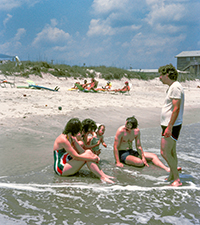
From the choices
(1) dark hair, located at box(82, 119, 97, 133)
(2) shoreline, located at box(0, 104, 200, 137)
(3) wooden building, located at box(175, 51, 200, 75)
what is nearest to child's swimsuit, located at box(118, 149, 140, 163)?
(1) dark hair, located at box(82, 119, 97, 133)

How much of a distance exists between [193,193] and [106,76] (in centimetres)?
1831

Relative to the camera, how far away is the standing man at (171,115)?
132 inches

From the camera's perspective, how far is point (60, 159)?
3.96 m

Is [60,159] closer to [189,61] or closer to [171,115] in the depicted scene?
[171,115]

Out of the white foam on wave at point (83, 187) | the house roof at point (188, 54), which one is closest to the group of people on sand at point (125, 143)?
the white foam on wave at point (83, 187)

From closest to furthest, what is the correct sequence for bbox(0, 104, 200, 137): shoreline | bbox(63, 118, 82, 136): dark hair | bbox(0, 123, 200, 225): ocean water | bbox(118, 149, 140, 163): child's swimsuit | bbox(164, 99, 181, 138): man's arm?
1. bbox(0, 123, 200, 225): ocean water
2. bbox(164, 99, 181, 138): man's arm
3. bbox(63, 118, 82, 136): dark hair
4. bbox(118, 149, 140, 163): child's swimsuit
5. bbox(0, 104, 200, 137): shoreline

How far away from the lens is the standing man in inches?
132

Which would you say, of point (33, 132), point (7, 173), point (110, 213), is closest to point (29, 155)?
point (7, 173)

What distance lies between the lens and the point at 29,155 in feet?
16.1

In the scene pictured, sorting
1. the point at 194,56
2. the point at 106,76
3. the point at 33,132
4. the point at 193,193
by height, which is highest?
the point at 194,56

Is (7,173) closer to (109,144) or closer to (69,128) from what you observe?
(69,128)

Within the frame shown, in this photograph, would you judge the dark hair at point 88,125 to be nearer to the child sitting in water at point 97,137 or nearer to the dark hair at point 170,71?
the child sitting in water at point 97,137

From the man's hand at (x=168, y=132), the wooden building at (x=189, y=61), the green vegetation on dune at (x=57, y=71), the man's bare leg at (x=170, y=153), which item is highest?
the wooden building at (x=189, y=61)

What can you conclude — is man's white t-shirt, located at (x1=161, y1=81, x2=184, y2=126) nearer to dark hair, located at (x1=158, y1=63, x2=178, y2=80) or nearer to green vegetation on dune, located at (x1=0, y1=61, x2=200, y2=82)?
dark hair, located at (x1=158, y1=63, x2=178, y2=80)
